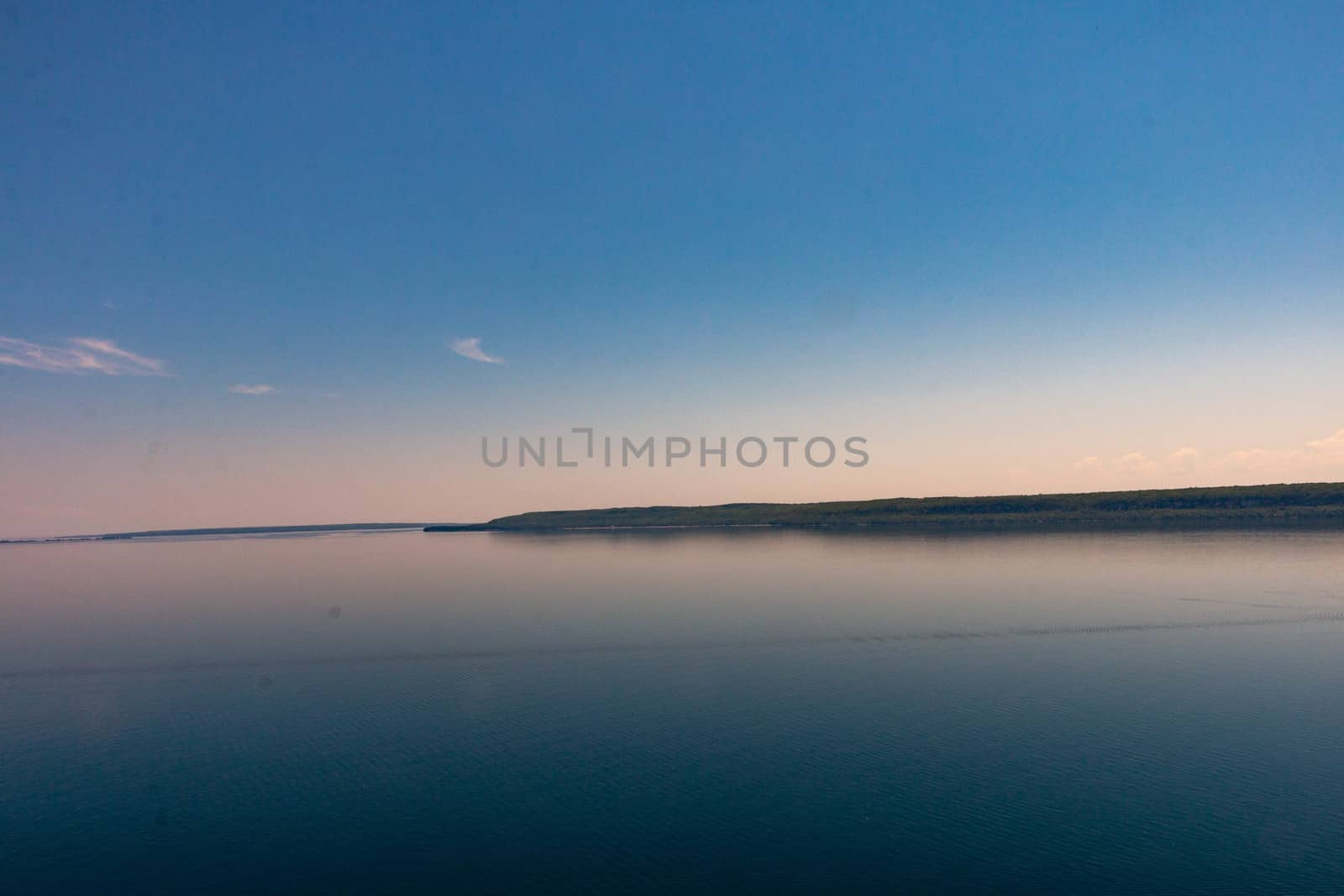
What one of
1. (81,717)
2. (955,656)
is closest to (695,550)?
(955,656)

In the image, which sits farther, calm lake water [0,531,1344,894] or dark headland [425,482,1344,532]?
dark headland [425,482,1344,532]

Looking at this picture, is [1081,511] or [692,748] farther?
[1081,511]

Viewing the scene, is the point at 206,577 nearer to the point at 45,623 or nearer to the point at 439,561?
the point at 439,561

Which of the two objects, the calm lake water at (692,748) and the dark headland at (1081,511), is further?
the dark headland at (1081,511)
